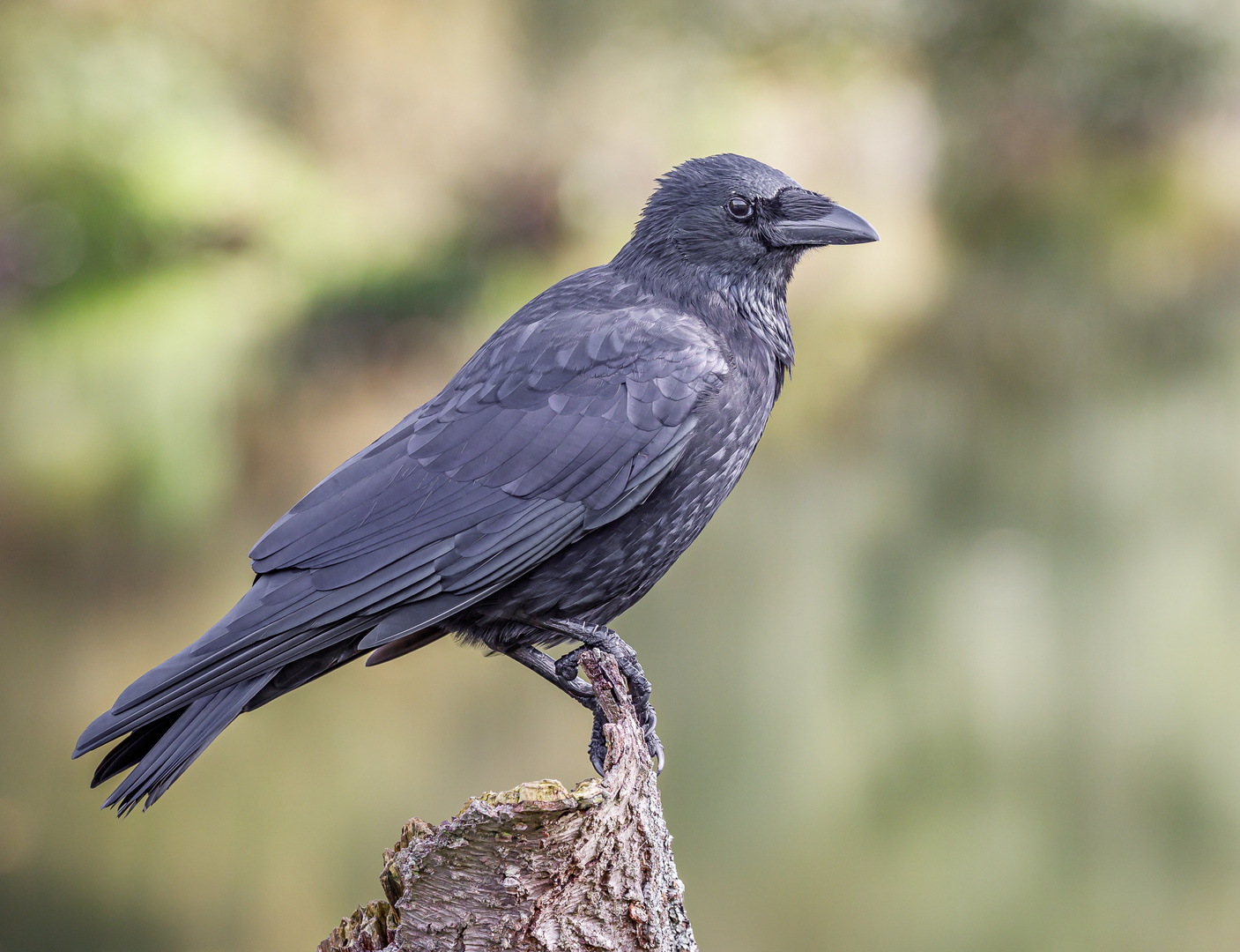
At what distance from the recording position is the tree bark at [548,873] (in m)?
1.53

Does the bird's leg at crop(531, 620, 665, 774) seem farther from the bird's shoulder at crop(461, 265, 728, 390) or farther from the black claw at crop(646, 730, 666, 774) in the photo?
the bird's shoulder at crop(461, 265, 728, 390)

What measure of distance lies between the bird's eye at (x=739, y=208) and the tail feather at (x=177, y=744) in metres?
1.11

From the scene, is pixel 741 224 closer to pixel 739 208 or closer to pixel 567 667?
pixel 739 208

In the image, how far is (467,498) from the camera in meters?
1.67

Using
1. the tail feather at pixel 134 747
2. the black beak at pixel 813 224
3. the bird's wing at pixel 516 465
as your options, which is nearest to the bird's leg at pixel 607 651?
the bird's wing at pixel 516 465

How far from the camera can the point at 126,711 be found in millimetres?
1543

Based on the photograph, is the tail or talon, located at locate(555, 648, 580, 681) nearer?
the tail

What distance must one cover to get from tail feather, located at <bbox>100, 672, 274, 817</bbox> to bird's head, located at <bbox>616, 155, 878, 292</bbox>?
101cm

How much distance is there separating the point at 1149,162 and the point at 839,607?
2.07 meters

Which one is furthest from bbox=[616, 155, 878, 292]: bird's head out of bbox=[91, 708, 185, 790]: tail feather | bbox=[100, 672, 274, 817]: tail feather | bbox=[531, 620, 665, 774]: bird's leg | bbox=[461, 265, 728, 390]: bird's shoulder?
bbox=[91, 708, 185, 790]: tail feather

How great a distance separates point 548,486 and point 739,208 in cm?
64

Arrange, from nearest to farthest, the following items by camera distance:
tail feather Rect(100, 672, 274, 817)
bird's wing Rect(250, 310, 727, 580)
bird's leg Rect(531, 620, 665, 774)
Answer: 1. tail feather Rect(100, 672, 274, 817)
2. bird's wing Rect(250, 310, 727, 580)
3. bird's leg Rect(531, 620, 665, 774)

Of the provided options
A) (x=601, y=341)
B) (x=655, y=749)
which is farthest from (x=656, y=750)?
(x=601, y=341)

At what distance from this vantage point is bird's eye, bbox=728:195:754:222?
1886mm
